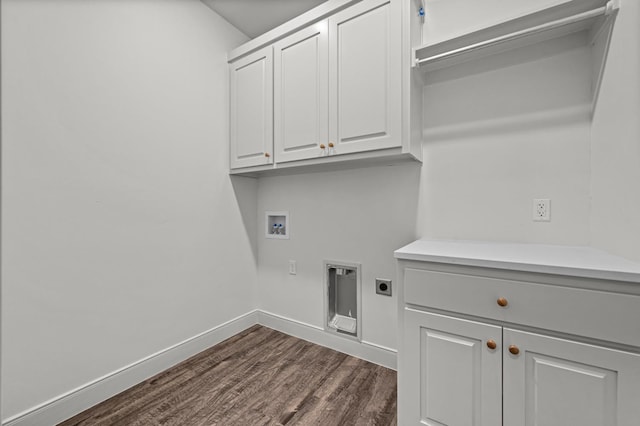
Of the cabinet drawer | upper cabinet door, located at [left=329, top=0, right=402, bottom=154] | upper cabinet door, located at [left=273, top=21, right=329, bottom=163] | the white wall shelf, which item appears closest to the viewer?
the cabinet drawer

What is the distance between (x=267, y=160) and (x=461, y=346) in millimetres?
1590

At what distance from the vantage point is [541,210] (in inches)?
54.1

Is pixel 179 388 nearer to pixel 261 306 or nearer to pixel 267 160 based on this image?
pixel 261 306

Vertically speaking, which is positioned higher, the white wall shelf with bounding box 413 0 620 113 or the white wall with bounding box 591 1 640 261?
the white wall shelf with bounding box 413 0 620 113

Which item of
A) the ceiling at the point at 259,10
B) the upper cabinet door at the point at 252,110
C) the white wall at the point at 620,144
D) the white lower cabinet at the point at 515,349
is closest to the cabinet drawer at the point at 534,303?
the white lower cabinet at the point at 515,349

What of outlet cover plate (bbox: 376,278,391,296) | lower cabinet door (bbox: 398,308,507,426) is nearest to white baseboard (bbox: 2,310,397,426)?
outlet cover plate (bbox: 376,278,391,296)

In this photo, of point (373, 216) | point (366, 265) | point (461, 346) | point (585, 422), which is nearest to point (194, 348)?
point (366, 265)

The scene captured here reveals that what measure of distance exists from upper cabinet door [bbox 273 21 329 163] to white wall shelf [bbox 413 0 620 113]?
23.2 inches

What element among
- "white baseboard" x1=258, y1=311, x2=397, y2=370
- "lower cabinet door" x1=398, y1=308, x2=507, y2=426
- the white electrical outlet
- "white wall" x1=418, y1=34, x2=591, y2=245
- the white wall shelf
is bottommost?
"white baseboard" x1=258, y1=311, x2=397, y2=370

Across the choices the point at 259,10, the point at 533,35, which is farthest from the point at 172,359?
the point at 533,35

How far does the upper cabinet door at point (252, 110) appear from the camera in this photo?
1946 mm

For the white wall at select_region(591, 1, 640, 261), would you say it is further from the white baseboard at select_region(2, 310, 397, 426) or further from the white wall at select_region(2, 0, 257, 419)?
the white wall at select_region(2, 0, 257, 419)

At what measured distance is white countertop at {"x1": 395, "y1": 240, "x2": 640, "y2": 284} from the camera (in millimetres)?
854

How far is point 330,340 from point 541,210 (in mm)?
1600
